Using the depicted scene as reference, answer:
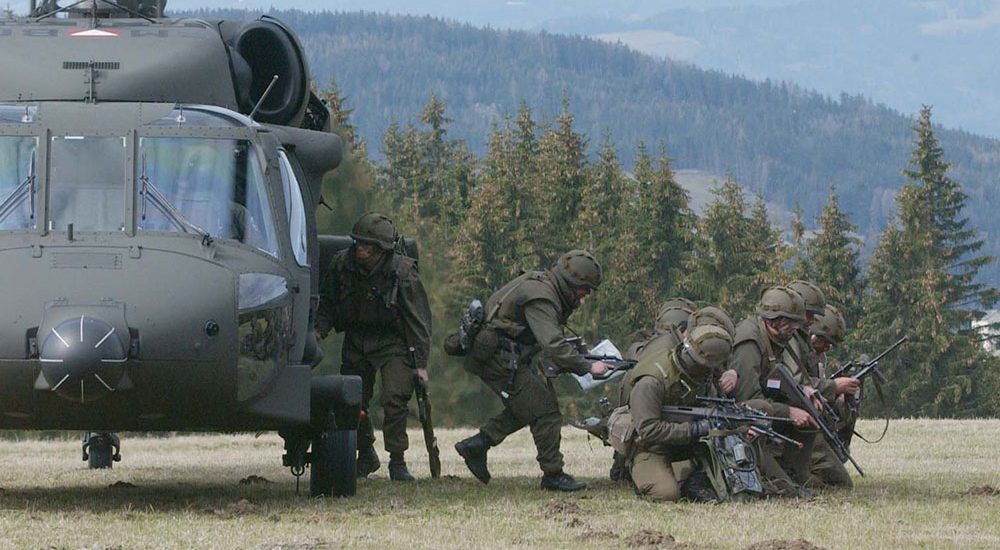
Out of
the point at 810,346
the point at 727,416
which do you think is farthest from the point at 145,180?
the point at 810,346

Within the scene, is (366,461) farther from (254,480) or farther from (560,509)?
(560,509)

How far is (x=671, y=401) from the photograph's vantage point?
1292 cm

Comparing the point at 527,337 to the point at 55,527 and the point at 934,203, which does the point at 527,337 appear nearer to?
the point at 55,527

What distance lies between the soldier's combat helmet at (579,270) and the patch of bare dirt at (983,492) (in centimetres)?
308

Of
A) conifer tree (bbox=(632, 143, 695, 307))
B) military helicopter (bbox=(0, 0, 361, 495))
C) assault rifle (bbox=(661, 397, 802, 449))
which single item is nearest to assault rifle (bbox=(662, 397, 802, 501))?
assault rifle (bbox=(661, 397, 802, 449))

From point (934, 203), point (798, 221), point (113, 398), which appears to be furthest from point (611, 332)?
point (113, 398)

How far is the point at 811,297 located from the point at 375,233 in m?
3.37

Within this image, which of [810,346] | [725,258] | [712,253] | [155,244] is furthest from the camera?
[712,253]

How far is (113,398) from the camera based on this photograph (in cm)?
1068

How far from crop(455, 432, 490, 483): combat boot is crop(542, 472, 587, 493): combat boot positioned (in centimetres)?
61

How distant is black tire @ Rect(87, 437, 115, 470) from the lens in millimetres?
17797

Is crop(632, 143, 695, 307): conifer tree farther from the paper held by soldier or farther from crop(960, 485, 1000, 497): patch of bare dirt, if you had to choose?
crop(960, 485, 1000, 497): patch of bare dirt

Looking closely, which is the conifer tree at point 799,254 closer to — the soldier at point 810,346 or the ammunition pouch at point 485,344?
the soldier at point 810,346

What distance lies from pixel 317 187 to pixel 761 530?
507cm
